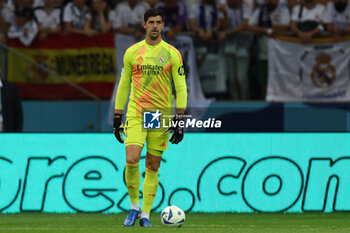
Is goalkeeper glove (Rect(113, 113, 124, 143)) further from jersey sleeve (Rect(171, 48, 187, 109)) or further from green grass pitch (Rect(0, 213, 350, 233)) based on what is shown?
green grass pitch (Rect(0, 213, 350, 233))

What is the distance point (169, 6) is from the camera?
46.0ft

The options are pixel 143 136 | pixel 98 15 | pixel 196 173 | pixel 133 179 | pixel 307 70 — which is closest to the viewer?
pixel 143 136

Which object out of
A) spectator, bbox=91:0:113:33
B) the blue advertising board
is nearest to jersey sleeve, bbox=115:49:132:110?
the blue advertising board

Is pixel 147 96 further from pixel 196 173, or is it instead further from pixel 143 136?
pixel 196 173

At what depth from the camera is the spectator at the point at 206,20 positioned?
13.9 metres

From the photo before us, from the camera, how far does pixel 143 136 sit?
27.2ft

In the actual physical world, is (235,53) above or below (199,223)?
above

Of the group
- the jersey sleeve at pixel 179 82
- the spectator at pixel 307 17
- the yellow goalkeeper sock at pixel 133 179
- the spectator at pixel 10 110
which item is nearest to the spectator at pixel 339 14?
the spectator at pixel 307 17

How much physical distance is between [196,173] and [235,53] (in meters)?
3.62

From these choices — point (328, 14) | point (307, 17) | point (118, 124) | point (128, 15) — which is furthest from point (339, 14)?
point (118, 124)

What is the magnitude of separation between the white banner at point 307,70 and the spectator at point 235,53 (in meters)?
0.42

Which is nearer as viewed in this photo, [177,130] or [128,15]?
[177,130]

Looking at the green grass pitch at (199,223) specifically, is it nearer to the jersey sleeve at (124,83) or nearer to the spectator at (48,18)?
the jersey sleeve at (124,83)

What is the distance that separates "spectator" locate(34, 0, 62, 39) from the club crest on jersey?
15.0 ft
